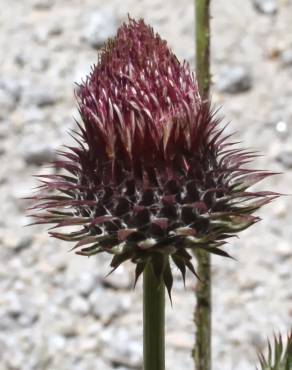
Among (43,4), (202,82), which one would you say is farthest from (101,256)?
(202,82)

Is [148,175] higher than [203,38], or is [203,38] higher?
[203,38]

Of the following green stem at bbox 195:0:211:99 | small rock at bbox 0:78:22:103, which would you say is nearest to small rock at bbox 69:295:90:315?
small rock at bbox 0:78:22:103

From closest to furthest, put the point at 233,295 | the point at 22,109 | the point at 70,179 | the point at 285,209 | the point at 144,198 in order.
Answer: the point at 144,198, the point at 70,179, the point at 233,295, the point at 285,209, the point at 22,109

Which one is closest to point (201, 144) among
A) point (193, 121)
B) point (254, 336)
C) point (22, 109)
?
point (193, 121)

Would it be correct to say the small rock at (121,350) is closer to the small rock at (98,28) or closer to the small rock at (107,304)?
the small rock at (107,304)

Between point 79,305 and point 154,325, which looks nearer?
point 154,325

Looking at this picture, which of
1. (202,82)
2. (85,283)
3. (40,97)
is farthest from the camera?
(40,97)

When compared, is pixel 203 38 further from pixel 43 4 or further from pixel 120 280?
pixel 43 4

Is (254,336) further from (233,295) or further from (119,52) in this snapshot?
(119,52)
